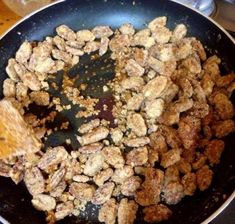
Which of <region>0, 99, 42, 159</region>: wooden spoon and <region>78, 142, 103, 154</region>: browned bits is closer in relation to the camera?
<region>0, 99, 42, 159</region>: wooden spoon

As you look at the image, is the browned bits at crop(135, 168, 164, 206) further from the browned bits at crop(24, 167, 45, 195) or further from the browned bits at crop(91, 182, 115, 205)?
the browned bits at crop(24, 167, 45, 195)

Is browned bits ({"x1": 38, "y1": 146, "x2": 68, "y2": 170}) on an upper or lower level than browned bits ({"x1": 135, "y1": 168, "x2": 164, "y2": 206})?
lower

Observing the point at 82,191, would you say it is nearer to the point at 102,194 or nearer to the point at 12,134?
the point at 102,194

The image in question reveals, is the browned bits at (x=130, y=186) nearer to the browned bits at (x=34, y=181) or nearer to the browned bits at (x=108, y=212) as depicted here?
the browned bits at (x=108, y=212)

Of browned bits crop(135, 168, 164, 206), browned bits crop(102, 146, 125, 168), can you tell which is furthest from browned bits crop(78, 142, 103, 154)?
browned bits crop(135, 168, 164, 206)

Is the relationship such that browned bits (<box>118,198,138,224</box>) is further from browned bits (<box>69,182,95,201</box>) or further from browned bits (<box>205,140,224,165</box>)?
browned bits (<box>205,140,224,165</box>)

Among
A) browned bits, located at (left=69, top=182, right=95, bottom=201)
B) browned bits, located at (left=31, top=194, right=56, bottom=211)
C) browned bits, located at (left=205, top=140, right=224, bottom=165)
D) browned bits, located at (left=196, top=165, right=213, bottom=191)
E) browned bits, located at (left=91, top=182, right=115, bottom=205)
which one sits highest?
browned bits, located at (left=205, top=140, right=224, bottom=165)

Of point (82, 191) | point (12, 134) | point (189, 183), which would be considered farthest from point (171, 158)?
point (12, 134)

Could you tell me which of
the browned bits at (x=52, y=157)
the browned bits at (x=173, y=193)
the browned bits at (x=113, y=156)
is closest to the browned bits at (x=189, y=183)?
the browned bits at (x=173, y=193)
